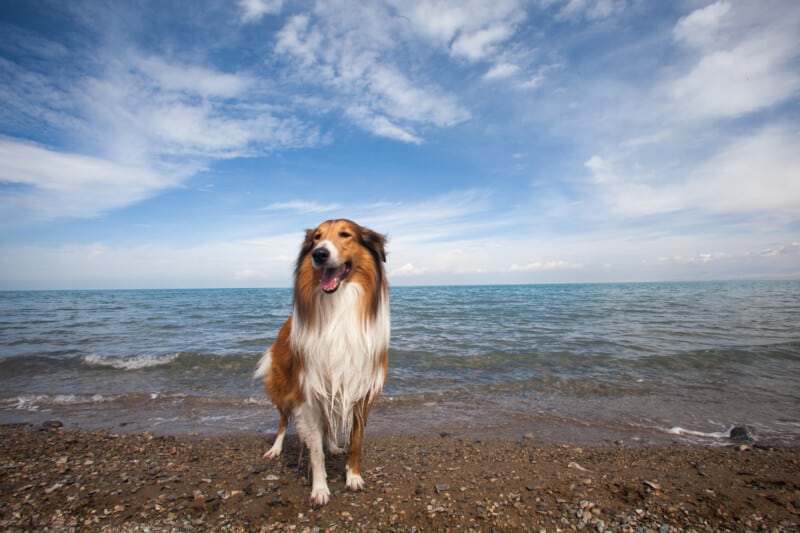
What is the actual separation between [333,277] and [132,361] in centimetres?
929

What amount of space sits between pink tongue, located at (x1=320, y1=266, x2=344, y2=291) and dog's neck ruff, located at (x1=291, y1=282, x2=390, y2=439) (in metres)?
0.10

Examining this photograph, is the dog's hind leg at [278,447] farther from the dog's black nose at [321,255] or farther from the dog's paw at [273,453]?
the dog's black nose at [321,255]

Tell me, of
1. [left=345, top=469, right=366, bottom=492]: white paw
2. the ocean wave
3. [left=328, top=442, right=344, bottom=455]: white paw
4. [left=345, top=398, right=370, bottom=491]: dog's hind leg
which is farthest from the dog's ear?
the ocean wave

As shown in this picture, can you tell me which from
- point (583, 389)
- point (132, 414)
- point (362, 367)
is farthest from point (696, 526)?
point (132, 414)

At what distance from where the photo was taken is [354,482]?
11.5 ft

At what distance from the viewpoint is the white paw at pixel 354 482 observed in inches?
136

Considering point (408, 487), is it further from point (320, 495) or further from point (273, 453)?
point (273, 453)

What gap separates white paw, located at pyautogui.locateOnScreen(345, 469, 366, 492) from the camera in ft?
11.4

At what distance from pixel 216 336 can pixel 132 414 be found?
7354mm

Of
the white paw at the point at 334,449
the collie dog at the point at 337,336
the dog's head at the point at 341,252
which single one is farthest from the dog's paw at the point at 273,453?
the dog's head at the point at 341,252

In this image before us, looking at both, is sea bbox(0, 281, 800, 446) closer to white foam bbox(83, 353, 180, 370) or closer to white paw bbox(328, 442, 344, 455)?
white foam bbox(83, 353, 180, 370)

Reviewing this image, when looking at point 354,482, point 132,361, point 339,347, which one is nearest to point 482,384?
point 354,482

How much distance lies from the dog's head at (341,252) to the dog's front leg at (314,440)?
126 centimetres

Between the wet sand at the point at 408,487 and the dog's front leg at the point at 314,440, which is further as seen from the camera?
the dog's front leg at the point at 314,440
